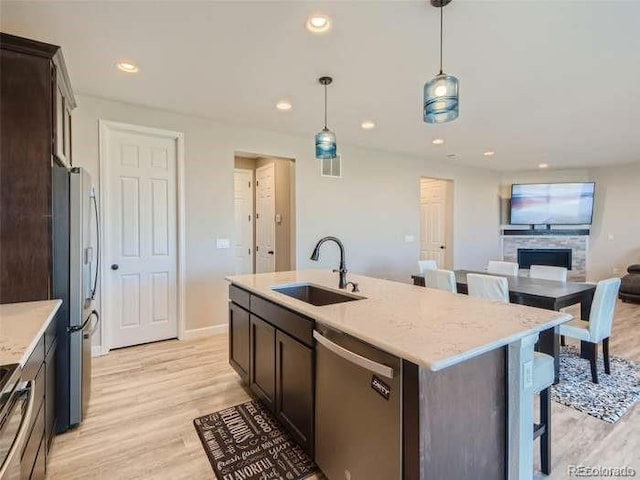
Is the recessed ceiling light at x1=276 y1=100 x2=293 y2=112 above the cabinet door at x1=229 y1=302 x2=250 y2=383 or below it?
above

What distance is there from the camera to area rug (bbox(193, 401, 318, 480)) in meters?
1.81

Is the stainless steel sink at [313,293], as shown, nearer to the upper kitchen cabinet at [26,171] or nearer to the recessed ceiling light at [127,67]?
the upper kitchen cabinet at [26,171]

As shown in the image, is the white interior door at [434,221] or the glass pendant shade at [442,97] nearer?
the glass pendant shade at [442,97]

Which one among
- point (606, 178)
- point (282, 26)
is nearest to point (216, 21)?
point (282, 26)

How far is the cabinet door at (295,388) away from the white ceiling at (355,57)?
6.62 ft

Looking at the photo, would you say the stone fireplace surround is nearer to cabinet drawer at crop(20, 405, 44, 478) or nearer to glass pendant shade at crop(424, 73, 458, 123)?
glass pendant shade at crop(424, 73, 458, 123)

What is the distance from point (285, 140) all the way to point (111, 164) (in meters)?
2.13

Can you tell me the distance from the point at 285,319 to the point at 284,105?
2.48 meters

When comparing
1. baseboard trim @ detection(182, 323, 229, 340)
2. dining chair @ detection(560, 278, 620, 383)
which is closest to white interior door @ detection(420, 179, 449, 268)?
dining chair @ detection(560, 278, 620, 383)

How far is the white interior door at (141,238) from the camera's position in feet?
11.7

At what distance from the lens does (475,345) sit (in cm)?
123

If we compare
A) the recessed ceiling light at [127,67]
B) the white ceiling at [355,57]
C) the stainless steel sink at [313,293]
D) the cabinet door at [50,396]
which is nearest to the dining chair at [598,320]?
the white ceiling at [355,57]

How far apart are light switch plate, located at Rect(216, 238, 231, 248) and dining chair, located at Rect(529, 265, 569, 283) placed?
387cm

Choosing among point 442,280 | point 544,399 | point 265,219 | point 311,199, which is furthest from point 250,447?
point 265,219
